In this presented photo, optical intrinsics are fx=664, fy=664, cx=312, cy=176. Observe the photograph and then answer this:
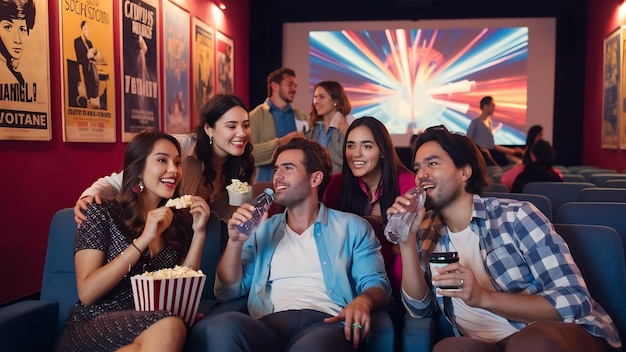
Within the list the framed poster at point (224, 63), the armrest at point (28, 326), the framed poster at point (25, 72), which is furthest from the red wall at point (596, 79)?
the armrest at point (28, 326)

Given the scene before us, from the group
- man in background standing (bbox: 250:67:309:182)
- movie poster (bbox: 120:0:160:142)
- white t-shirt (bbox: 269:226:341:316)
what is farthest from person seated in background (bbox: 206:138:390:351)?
movie poster (bbox: 120:0:160:142)

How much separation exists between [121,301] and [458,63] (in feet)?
32.5

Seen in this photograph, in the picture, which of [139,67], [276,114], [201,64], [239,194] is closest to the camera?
[239,194]

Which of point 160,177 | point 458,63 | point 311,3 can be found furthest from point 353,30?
point 160,177

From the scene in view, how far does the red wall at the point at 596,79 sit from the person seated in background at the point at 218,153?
7.00m

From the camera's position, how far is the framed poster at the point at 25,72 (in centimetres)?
421

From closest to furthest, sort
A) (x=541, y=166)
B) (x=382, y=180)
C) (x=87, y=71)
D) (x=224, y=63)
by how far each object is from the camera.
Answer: (x=382, y=180), (x=541, y=166), (x=87, y=71), (x=224, y=63)

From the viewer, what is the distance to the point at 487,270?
2338 mm

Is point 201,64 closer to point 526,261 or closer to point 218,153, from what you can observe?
point 218,153

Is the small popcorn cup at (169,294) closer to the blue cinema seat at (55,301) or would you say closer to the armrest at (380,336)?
the blue cinema seat at (55,301)

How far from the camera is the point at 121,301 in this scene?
2.45 m

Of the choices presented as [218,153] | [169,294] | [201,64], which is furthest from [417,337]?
[201,64]

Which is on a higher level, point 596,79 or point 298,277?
point 596,79

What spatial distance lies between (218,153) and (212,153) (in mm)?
35
